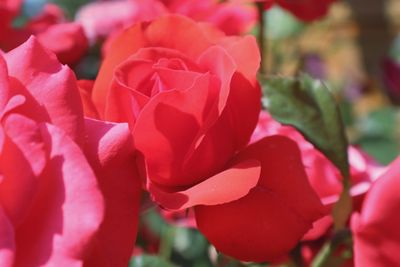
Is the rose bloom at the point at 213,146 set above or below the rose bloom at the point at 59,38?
above

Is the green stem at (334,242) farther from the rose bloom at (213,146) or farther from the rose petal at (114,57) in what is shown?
the rose petal at (114,57)

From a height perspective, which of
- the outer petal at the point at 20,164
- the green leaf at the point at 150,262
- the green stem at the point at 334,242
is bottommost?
the green leaf at the point at 150,262

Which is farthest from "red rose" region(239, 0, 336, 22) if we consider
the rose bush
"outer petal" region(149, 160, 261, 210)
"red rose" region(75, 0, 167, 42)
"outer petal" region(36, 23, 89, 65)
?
"red rose" region(75, 0, 167, 42)

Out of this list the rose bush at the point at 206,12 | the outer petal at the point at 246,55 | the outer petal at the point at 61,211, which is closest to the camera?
the outer petal at the point at 61,211

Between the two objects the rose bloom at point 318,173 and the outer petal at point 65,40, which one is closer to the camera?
the rose bloom at point 318,173

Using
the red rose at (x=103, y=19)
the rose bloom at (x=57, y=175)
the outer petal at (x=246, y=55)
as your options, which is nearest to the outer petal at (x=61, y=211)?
the rose bloom at (x=57, y=175)

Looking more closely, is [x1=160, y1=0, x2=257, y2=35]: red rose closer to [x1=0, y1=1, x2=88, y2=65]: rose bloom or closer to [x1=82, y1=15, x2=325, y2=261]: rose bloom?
[x1=0, y1=1, x2=88, y2=65]: rose bloom

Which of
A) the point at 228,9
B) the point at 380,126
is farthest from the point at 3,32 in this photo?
the point at 380,126
